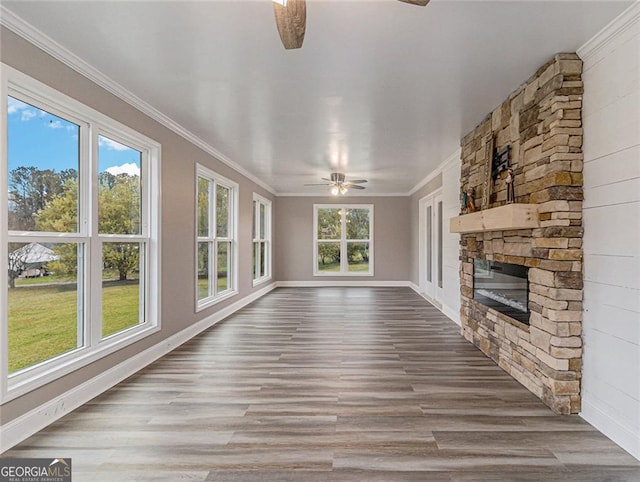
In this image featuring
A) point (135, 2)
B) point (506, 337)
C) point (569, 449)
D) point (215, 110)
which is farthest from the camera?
point (215, 110)

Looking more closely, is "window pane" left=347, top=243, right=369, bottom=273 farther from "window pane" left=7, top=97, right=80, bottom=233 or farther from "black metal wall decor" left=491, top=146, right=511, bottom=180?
"window pane" left=7, top=97, right=80, bottom=233

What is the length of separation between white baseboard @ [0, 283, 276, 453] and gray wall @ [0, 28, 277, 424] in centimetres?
4

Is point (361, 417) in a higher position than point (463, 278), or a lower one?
lower

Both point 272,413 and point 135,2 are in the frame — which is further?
point 272,413

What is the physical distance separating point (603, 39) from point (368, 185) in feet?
20.5

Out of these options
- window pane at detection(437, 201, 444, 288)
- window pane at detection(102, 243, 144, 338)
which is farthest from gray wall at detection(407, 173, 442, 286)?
window pane at detection(102, 243, 144, 338)

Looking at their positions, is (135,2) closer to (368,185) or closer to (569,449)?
(569,449)

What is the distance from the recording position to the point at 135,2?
2.12 m

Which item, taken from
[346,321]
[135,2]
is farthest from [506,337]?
[135,2]

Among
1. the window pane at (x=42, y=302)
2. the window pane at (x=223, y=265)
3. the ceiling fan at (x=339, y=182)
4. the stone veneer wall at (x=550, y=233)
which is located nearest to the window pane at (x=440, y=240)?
the ceiling fan at (x=339, y=182)

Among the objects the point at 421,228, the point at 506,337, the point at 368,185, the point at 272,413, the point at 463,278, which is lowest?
the point at 272,413

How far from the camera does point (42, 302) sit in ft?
8.64

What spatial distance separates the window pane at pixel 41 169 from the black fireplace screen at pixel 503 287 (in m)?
3.69

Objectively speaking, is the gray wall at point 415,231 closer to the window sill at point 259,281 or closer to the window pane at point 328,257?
the window pane at point 328,257
